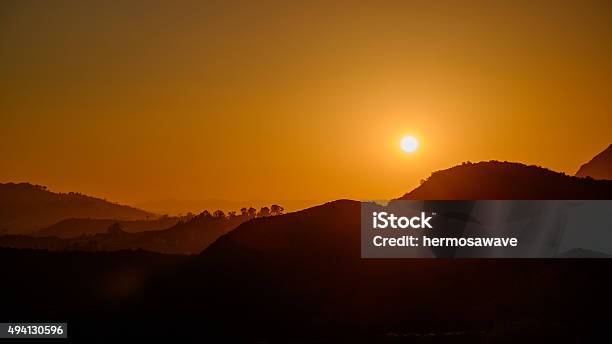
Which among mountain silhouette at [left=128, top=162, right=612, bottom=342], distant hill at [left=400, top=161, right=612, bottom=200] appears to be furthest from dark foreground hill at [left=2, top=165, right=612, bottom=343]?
distant hill at [left=400, top=161, right=612, bottom=200]

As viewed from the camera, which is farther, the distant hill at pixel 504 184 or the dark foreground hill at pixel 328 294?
the distant hill at pixel 504 184

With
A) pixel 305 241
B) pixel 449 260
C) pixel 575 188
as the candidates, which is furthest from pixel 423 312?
pixel 575 188

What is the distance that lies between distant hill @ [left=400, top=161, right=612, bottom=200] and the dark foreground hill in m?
0.51

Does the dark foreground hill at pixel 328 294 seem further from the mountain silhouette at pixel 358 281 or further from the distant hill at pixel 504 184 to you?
the distant hill at pixel 504 184

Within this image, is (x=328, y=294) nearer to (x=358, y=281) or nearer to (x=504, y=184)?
(x=358, y=281)

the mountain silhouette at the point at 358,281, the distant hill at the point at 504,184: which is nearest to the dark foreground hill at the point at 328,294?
the mountain silhouette at the point at 358,281

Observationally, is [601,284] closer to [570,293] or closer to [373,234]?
[570,293]

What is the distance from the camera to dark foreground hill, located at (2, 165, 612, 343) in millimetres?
72938

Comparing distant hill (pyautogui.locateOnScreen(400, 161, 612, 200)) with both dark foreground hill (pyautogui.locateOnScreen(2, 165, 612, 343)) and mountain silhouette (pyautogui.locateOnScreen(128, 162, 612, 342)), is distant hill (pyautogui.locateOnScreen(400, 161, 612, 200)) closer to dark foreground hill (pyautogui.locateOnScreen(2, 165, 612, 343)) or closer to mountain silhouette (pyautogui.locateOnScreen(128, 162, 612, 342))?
mountain silhouette (pyautogui.locateOnScreen(128, 162, 612, 342))

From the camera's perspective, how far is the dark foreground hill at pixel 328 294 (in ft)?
239

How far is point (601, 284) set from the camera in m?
78.1

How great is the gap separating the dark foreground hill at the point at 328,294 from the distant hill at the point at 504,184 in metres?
0.51

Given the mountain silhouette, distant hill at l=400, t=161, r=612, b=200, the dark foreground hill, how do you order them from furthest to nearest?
distant hill at l=400, t=161, r=612, b=200, the mountain silhouette, the dark foreground hill

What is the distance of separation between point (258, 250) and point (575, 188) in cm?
4279
